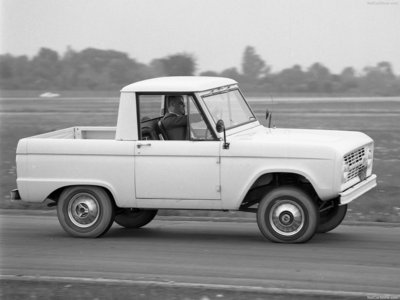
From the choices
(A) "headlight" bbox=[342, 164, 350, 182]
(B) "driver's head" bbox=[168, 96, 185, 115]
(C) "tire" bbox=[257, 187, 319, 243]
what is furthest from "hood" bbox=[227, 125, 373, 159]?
(B) "driver's head" bbox=[168, 96, 185, 115]

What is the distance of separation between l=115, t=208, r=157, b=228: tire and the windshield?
153 centimetres

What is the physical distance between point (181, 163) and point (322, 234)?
5.97ft

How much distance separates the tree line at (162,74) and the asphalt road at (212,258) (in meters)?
13.8

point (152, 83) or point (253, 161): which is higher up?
point (152, 83)

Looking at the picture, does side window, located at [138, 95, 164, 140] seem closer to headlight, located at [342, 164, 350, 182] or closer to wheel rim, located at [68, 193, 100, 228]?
wheel rim, located at [68, 193, 100, 228]

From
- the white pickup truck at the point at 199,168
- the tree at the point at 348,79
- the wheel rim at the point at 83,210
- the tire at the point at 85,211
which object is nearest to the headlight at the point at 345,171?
the white pickup truck at the point at 199,168

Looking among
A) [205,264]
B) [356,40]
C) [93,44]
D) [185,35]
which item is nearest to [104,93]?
[93,44]

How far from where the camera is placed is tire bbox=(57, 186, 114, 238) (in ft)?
34.7

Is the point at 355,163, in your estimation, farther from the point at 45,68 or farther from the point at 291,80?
the point at 45,68

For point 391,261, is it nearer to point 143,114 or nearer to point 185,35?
point 143,114

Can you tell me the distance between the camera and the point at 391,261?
9156mm

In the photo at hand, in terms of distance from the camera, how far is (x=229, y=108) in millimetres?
10930

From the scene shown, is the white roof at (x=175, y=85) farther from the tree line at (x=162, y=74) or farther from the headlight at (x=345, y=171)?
the tree line at (x=162, y=74)

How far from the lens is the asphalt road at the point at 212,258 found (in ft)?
27.2
